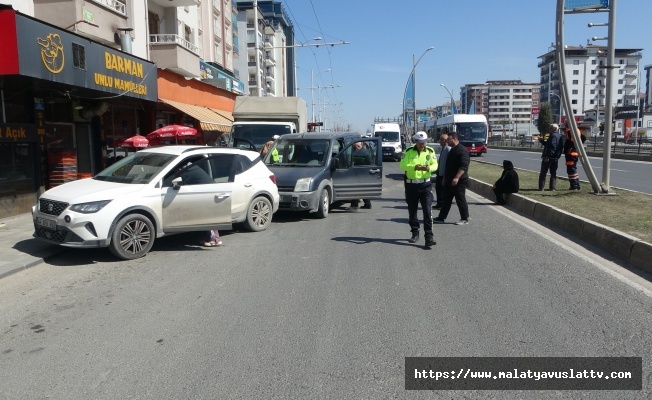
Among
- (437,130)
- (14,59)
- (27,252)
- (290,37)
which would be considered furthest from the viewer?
(290,37)

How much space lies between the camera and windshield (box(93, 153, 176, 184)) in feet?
27.5

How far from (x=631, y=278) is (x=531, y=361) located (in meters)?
3.28

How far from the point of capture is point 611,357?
4.20 m

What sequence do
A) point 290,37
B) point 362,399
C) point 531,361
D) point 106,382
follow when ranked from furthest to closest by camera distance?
point 290,37, point 531,361, point 106,382, point 362,399

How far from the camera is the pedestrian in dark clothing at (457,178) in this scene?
10438 millimetres

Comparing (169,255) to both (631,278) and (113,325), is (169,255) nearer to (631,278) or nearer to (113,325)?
(113,325)

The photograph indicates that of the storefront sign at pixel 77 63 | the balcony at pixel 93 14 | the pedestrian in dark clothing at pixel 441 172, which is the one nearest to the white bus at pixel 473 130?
the balcony at pixel 93 14

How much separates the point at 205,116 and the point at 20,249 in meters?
14.9

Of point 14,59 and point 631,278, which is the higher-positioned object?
point 14,59

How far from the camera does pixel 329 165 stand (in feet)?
39.8

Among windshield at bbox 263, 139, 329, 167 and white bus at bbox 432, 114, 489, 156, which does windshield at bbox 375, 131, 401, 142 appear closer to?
white bus at bbox 432, 114, 489, 156

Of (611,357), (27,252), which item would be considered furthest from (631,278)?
(27,252)

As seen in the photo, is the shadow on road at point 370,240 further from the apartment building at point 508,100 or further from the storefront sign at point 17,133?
the apartment building at point 508,100

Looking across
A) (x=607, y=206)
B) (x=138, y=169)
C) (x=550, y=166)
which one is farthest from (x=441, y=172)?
(x=138, y=169)
